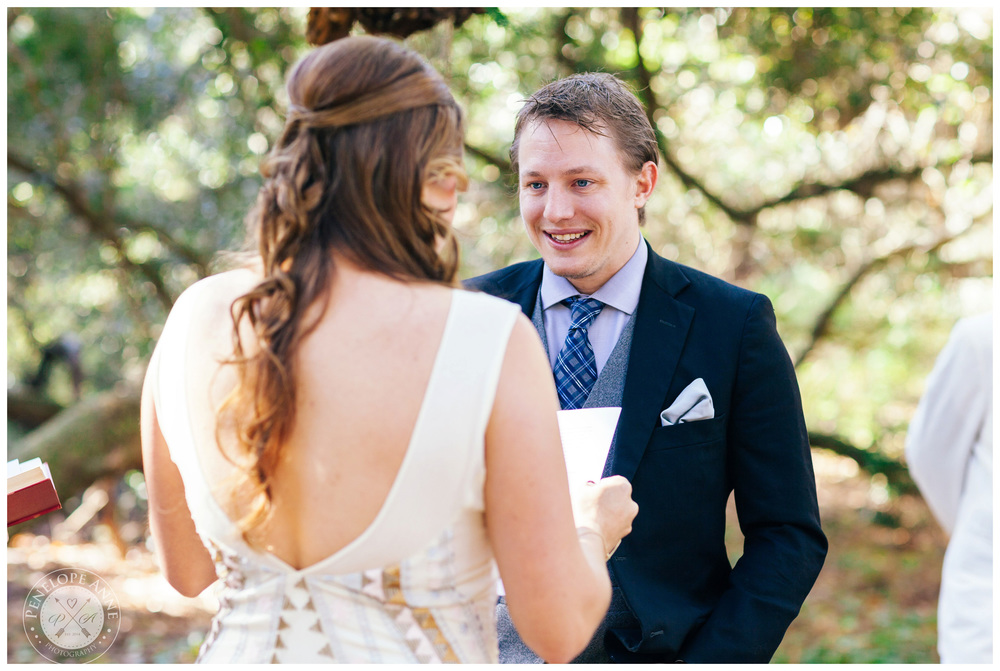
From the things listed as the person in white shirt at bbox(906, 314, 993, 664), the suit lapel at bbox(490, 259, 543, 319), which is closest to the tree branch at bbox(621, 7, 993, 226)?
the suit lapel at bbox(490, 259, 543, 319)

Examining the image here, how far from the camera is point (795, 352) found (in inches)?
369

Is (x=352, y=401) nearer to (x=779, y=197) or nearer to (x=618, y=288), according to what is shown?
(x=618, y=288)

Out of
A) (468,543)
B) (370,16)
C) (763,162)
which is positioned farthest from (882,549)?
(468,543)

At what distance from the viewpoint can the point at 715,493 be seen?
2.20 meters

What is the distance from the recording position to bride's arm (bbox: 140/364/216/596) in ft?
5.32

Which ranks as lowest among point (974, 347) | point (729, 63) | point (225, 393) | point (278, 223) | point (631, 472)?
point (631, 472)

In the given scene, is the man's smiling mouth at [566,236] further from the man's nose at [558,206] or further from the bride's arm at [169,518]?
the bride's arm at [169,518]

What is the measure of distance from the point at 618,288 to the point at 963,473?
115 centimetres

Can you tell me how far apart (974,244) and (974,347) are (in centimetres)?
694

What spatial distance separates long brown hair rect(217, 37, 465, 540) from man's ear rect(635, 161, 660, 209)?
50.9 inches

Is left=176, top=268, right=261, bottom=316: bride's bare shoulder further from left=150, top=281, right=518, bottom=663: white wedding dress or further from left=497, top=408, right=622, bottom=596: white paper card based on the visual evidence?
left=497, top=408, right=622, bottom=596: white paper card

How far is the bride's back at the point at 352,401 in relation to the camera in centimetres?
128

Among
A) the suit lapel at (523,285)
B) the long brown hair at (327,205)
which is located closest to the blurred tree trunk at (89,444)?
the suit lapel at (523,285)

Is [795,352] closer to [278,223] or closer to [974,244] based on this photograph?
[974,244]
